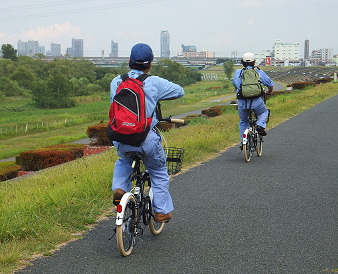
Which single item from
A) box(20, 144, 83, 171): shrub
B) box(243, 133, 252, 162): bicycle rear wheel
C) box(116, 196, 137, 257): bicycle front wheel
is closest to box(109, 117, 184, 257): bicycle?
box(116, 196, 137, 257): bicycle front wheel

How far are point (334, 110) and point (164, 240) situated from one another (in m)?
19.7

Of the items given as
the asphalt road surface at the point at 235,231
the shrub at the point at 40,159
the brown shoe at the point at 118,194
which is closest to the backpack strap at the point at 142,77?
the brown shoe at the point at 118,194

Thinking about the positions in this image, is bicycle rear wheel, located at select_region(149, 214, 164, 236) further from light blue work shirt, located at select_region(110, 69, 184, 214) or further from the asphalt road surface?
light blue work shirt, located at select_region(110, 69, 184, 214)

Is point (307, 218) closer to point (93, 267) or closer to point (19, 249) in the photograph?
point (93, 267)

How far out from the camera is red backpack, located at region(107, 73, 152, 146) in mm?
3895

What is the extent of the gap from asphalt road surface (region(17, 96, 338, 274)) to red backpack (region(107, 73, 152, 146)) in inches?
45.2

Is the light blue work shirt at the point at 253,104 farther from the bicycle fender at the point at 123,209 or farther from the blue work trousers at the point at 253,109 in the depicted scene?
the bicycle fender at the point at 123,209

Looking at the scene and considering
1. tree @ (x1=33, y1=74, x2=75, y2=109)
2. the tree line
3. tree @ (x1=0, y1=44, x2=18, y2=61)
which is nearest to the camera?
tree @ (x1=33, y1=74, x2=75, y2=109)

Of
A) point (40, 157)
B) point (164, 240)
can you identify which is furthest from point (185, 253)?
point (40, 157)

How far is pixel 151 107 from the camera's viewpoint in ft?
13.4

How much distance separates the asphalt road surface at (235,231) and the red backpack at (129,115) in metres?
1.15

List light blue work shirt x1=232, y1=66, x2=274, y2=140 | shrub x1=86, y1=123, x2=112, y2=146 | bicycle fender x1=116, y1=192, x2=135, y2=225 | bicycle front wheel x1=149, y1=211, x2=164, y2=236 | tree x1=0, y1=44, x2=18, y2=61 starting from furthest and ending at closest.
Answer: tree x1=0, y1=44, x2=18, y2=61 → shrub x1=86, y1=123, x2=112, y2=146 → light blue work shirt x1=232, y1=66, x2=274, y2=140 → bicycle front wheel x1=149, y1=211, x2=164, y2=236 → bicycle fender x1=116, y1=192, x2=135, y2=225

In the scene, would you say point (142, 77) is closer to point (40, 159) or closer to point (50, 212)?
point (50, 212)

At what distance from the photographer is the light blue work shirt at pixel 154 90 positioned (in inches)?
161
